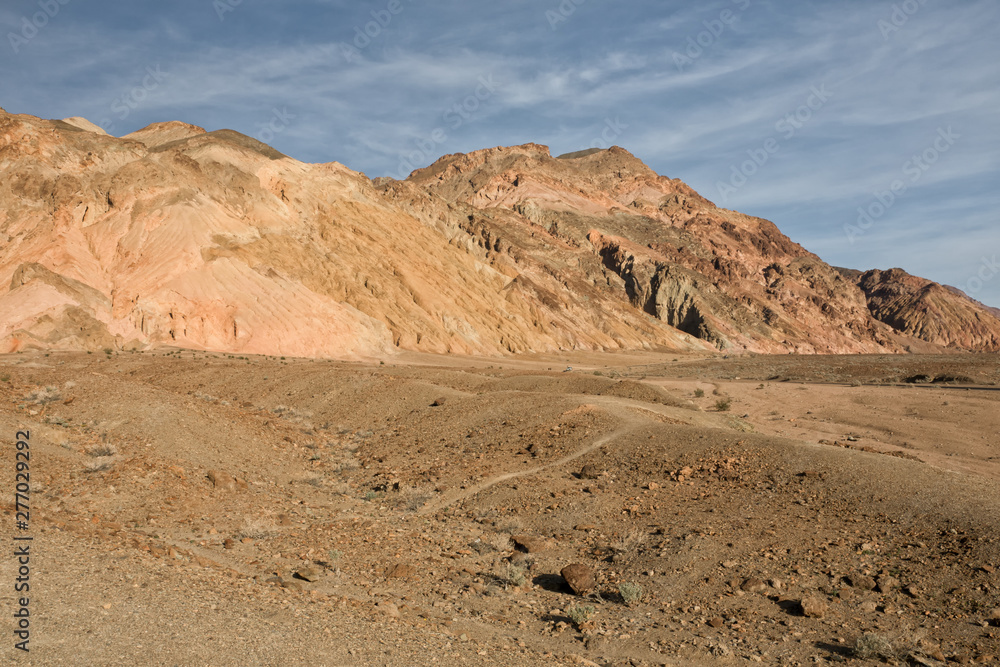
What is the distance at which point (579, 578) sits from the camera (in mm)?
8562

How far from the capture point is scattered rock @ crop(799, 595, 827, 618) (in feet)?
24.8

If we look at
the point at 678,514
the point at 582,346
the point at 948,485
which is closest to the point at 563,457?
the point at 678,514

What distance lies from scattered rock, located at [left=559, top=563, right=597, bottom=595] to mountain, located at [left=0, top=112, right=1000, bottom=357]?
1367 inches

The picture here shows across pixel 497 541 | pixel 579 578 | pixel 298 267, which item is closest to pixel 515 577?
pixel 579 578

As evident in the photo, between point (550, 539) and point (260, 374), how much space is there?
18.0 metres

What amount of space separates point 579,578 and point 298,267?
43.0m

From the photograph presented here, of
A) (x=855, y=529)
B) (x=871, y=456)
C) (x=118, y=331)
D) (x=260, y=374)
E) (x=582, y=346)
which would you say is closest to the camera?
(x=855, y=529)

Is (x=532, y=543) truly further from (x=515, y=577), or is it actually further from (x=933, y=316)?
(x=933, y=316)

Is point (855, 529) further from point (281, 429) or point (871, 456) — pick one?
point (281, 429)

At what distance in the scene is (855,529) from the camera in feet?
31.2

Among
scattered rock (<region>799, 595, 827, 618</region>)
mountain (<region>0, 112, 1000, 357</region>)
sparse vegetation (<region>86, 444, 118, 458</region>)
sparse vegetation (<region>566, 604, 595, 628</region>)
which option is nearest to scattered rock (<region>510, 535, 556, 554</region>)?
sparse vegetation (<region>566, 604, 595, 628</region>)

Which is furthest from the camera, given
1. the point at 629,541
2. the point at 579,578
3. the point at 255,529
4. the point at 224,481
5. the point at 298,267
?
the point at 298,267

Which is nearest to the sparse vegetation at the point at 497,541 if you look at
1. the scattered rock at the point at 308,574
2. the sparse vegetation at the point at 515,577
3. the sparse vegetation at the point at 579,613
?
the sparse vegetation at the point at 515,577

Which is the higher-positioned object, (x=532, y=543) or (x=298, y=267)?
(x=298, y=267)
